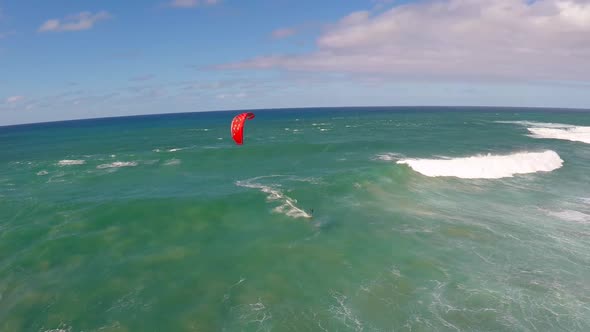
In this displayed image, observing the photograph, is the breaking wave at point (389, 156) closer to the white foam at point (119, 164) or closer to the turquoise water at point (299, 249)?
the turquoise water at point (299, 249)

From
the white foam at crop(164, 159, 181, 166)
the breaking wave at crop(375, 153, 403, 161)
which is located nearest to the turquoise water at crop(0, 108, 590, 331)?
the white foam at crop(164, 159, 181, 166)

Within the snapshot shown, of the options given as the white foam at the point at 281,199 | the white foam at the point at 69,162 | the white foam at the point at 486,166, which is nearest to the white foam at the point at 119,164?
the white foam at the point at 69,162

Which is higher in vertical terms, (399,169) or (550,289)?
(399,169)

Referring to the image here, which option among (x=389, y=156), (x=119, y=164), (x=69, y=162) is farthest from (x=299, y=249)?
(x=69, y=162)

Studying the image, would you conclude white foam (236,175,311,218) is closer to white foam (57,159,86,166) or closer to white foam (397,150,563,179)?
white foam (397,150,563,179)

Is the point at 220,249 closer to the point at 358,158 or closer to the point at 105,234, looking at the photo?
the point at 105,234

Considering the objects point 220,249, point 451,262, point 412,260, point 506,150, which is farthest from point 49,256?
point 506,150
